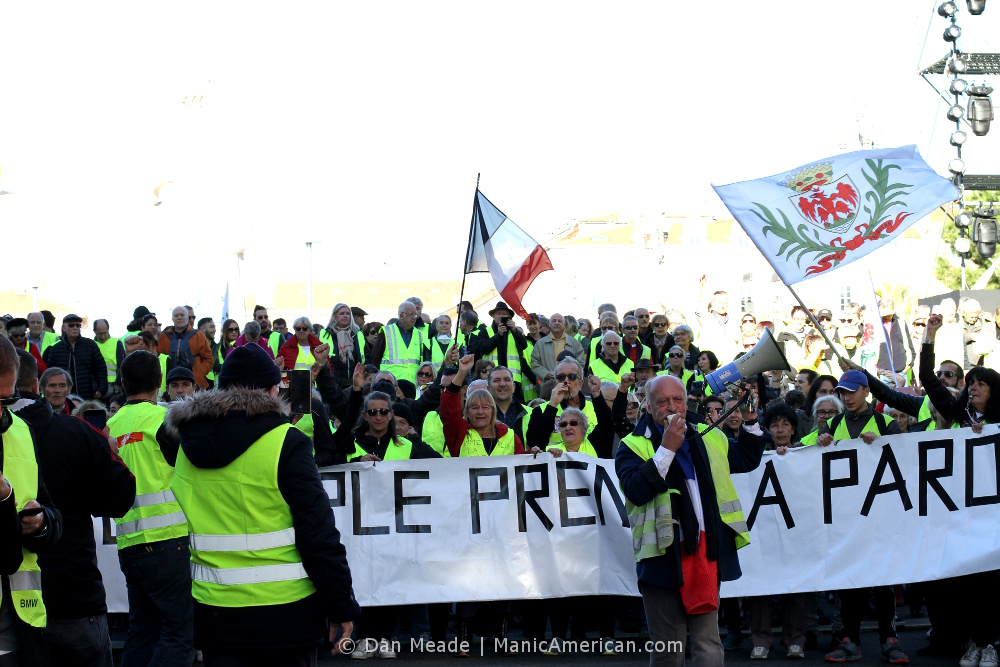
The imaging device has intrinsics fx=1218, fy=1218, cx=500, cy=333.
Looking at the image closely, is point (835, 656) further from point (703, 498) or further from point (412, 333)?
point (412, 333)

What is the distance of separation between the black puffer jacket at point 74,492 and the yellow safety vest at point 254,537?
0.69m

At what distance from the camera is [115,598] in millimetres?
9703

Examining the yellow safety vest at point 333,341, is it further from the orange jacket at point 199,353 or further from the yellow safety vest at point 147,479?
the yellow safety vest at point 147,479

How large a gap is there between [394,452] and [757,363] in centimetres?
338

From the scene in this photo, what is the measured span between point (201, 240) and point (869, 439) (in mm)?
18909

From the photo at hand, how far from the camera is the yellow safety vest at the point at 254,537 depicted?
491 centimetres

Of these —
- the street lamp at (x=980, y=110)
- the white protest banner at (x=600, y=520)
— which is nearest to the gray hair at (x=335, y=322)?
the white protest banner at (x=600, y=520)

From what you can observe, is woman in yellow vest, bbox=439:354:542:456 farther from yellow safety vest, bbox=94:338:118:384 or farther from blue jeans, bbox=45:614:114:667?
yellow safety vest, bbox=94:338:118:384

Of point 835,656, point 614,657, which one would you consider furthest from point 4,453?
point 835,656

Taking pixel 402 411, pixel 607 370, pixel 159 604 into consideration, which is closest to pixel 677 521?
pixel 159 604

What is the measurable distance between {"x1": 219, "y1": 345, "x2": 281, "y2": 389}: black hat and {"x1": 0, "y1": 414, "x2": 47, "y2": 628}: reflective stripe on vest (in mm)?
851

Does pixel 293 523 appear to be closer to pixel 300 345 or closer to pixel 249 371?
pixel 249 371

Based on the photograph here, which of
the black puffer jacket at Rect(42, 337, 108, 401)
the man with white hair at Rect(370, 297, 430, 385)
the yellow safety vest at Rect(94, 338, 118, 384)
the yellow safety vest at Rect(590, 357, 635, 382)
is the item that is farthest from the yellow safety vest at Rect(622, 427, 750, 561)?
the yellow safety vest at Rect(94, 338, 118, 384)

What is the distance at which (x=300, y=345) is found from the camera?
1414 centimetres
